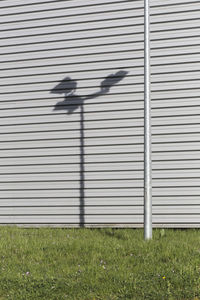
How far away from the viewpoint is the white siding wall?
7.04m

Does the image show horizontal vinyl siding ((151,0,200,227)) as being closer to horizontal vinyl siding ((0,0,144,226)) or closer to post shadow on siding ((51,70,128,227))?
horizontal vinyl siding ((0,0,144,226))

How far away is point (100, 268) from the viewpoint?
4246mm

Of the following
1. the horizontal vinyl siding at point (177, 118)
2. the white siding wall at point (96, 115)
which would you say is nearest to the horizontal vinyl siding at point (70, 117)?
the white siding wall at point (96, 115)

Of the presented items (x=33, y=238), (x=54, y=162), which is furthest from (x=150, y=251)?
(x=54, y=162)

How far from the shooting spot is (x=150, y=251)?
4887 mm

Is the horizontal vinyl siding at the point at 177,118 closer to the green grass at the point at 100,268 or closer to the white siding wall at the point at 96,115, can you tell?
the white siding wall at the point at 96,115

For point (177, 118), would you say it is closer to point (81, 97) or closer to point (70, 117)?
point (81, 97)

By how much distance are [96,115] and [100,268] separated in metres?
4.00

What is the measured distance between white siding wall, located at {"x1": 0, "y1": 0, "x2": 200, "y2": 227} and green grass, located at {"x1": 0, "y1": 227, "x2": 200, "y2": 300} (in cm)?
140

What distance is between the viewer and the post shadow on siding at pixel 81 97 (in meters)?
7.44

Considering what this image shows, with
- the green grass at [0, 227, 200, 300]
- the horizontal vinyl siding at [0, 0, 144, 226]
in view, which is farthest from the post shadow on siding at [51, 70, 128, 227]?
the green grass at [0, 227, 200, 300]

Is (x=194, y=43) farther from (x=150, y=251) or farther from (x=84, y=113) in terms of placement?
(x=150, y=251)

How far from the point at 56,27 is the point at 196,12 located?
3254 millimetres

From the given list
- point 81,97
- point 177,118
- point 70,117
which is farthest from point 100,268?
point 81,97
